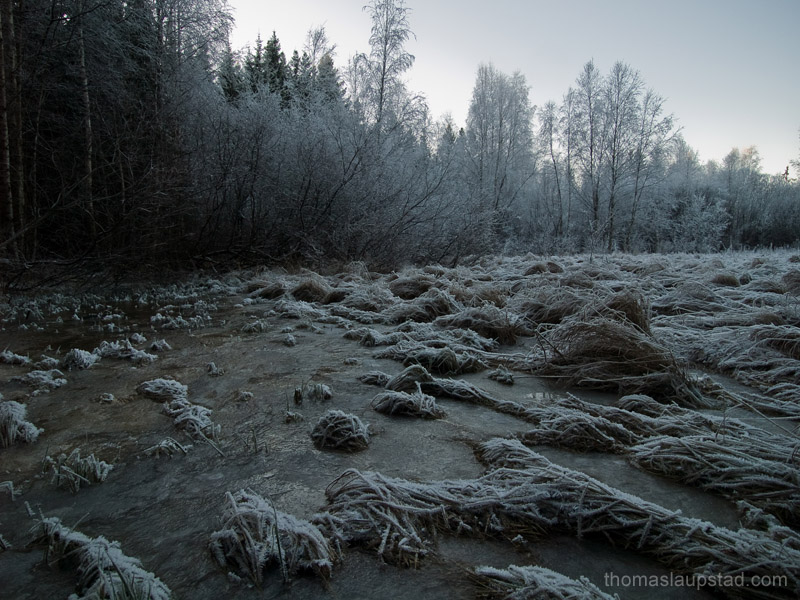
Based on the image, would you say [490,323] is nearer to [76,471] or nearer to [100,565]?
[76,471]

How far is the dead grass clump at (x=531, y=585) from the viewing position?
3.38 feet

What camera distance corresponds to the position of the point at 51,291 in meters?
6.23

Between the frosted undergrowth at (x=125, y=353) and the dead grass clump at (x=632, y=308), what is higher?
the dead grass clump at (x=632, y=308)

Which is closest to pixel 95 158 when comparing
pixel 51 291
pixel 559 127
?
pixel 51 291

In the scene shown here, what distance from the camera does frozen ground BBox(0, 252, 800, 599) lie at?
123cm

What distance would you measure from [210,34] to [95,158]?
4.23m

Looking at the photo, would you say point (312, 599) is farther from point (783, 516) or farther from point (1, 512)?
point (783, 516)

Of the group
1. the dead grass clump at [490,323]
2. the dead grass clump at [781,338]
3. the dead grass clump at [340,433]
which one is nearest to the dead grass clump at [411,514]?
the dead grass clump at [340,433]

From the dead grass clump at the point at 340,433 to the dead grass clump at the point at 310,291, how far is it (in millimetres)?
4616

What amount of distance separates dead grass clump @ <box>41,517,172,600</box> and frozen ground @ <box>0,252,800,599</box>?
0.07ft

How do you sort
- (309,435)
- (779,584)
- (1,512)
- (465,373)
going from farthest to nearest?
1. (465,373)
2. (309,435)
3. (1,512)
4. (779,584)

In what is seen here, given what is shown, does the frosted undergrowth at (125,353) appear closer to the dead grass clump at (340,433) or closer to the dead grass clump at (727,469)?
the dead grass clump at (340,433)

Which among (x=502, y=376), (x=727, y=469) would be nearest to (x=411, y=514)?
(x=727, y=469)

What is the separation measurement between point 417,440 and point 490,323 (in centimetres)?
228
